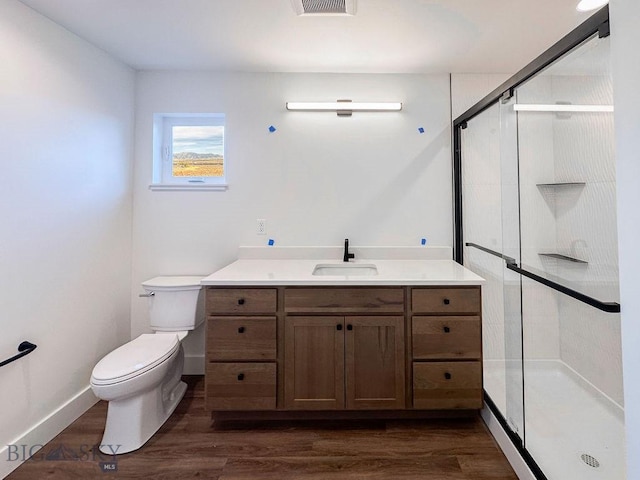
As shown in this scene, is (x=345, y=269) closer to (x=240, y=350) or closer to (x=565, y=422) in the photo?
(x=240, y=350)

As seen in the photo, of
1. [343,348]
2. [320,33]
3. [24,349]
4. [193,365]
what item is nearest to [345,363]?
[343,348]

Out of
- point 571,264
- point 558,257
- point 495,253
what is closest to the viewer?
point 571,264

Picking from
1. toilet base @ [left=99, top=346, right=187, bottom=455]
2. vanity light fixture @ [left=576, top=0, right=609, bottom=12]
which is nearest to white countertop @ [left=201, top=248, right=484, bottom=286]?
toilet base @ [left=99, top=346, right=187, bottom=455]

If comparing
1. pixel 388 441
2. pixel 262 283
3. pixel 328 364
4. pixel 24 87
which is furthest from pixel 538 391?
pixel 24 87

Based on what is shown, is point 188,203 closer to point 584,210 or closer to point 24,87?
point 24,87

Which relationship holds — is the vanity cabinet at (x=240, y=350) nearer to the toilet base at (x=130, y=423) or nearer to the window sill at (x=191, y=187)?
the toilet base at (x=130, y=423)

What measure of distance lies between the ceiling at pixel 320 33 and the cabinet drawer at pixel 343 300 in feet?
4.88

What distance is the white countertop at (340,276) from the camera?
5.98 feet

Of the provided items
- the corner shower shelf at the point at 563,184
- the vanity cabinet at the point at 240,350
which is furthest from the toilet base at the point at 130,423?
the corner shower shelf at the point at 563,184

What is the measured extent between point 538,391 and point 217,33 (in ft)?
8.96

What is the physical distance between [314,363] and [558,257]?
4.36 ft

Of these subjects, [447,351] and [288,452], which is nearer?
[288,452]

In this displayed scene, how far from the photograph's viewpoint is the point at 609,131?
3.71ft

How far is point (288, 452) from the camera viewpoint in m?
1.69
